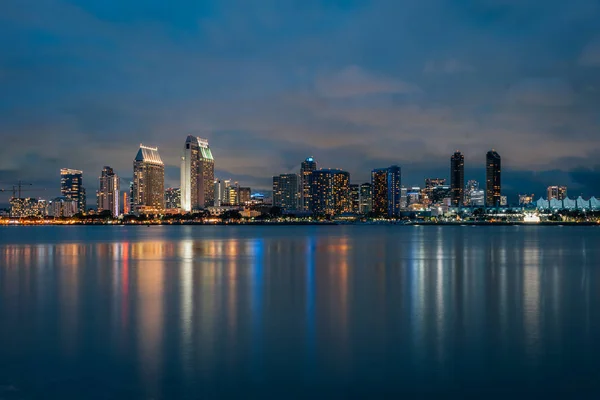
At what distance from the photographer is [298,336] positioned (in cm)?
1470

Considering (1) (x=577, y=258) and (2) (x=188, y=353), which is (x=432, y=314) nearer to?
(2) (x=188, y=353)

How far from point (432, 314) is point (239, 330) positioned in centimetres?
633

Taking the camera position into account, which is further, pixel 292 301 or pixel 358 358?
pixel 292 301

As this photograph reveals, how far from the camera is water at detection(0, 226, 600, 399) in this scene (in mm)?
10617

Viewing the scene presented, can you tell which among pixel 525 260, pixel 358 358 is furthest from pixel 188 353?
pixel 525 260

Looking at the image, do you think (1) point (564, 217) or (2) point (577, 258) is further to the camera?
(1) point (564, 217)

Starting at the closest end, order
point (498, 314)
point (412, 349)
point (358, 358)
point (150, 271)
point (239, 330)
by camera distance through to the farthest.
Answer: point (358, 358) → point (412, 349) → point (239, 330) → point (498, 314) → point (150, 271)

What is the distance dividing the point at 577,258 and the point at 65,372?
39.7 metres

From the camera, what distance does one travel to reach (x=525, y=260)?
39844mm

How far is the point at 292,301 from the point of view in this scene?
2072 cm

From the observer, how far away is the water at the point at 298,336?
10.6m

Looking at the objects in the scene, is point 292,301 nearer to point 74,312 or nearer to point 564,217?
point 74,312

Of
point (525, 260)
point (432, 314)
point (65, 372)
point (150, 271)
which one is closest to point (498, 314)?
point (432, 314)

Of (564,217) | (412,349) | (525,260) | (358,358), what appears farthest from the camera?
(564,217)
